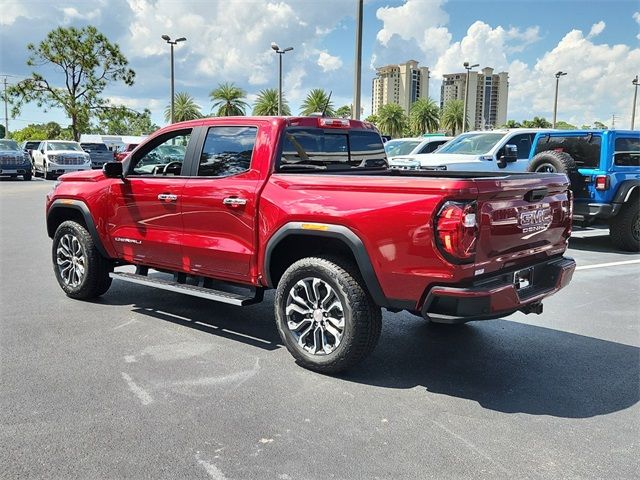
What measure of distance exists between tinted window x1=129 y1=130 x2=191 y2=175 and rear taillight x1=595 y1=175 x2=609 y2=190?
7101 mm

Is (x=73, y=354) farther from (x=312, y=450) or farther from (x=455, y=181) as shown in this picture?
(x=455, y=181)

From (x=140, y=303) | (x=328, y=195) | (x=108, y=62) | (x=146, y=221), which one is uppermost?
(x=108, y=62)

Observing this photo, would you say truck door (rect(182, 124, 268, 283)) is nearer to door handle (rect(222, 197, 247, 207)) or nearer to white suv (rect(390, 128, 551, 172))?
door handle (rect(222, 197, 247, 207))

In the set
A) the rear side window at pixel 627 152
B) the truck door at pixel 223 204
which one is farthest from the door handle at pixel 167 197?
the rear side window at pixel 627 152

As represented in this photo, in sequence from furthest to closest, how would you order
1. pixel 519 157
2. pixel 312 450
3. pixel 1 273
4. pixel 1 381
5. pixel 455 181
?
pixel 519 157
pixel 1 273
pixel 1 381
pixel 455 181
pixel 312 450

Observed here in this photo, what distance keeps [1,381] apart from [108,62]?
A: 38777 mm

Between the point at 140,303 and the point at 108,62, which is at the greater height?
the point at 108,62

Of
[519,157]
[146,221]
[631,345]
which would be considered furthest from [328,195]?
[519,157]

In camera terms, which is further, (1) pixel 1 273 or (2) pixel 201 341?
(1) pixel 1 273

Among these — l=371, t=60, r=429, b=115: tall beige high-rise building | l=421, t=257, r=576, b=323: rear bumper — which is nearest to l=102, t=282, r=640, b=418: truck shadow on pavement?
l=421, t=257, r=576, b=323: rear bumper

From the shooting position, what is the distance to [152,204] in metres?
5.57

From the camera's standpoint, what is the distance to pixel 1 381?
4.17m

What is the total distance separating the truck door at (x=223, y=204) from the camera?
15.8ft

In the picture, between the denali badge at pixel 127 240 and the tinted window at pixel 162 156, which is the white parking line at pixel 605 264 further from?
the denali badge at pixel 127 240
